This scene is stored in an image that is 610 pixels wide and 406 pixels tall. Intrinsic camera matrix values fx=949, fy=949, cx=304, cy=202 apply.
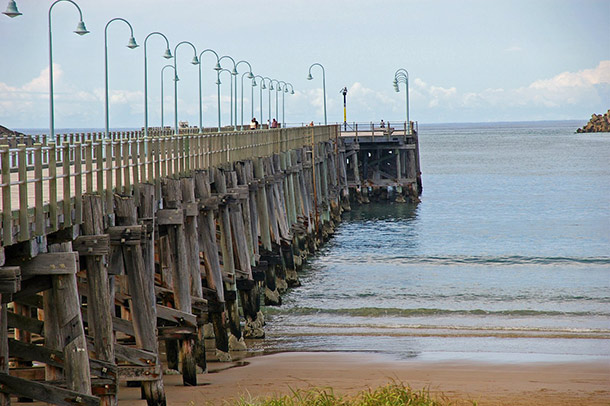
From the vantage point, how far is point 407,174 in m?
54.6

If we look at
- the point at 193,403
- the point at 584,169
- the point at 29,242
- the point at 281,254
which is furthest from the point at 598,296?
the point at 584,169

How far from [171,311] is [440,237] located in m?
29.5

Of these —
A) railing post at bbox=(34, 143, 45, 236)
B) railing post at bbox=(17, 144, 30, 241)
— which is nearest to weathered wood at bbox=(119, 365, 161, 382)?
railing post at bbox=(34, 143, 45, 236)

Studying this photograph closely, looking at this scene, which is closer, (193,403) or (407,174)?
(193,403)

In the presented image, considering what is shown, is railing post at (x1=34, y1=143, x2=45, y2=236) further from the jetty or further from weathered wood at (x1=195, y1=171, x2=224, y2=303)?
weathered wood at (x1=195, y1=171, x2=224, y2=303)

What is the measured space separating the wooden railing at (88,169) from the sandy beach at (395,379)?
304 centimetres

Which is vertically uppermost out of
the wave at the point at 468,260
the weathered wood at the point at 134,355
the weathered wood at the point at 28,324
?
the weathered wood at the point at 28,324

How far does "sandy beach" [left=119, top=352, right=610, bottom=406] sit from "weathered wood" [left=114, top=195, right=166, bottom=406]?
72cm

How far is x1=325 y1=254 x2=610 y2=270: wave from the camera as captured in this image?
3350 cm

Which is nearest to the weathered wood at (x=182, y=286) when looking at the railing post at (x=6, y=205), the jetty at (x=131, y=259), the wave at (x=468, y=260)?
the jetty at (x=131, y=259)

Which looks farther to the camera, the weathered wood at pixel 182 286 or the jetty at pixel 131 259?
the weathered wood at pixel 182 286

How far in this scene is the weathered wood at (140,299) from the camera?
1145cm

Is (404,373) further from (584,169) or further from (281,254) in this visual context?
(584,169)

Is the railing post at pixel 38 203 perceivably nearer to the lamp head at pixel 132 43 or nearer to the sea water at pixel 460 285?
the sea water at pixel 460 285
